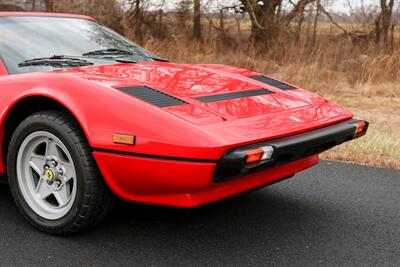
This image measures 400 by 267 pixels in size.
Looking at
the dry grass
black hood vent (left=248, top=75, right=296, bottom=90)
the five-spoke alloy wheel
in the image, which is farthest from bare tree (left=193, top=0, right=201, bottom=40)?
the five-spoke alloy wheel

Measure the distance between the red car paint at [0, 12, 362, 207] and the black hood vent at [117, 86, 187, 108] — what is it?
47mm

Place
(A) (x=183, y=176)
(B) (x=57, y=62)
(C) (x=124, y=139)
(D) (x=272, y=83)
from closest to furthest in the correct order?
(A) (x=183, y=176), (C) (x=124, y=139), (B) (x=57, y=62), (D) (x=272, y=83)

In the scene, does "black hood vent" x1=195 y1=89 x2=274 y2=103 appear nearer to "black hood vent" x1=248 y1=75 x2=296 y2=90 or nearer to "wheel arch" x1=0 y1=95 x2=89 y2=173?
"black hood vent" x1=248 y1=75 x2=296 y2=90

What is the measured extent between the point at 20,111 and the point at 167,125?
1079mm

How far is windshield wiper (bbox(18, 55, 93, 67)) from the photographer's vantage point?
3070 mm

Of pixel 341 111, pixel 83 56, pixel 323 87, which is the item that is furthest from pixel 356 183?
pixel 323 87

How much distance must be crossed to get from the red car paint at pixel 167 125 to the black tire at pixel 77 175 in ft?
0.29

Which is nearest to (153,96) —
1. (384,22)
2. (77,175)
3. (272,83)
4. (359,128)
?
(77,175)

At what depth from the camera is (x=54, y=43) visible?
334 centimetres

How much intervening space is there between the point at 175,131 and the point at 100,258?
0.79 metres

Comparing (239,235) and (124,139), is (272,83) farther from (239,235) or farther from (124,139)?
(124,139)

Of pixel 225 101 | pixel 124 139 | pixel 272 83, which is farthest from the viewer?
pixel 272 83

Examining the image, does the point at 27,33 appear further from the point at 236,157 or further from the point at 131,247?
the point at 236,157

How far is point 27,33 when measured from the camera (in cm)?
330
